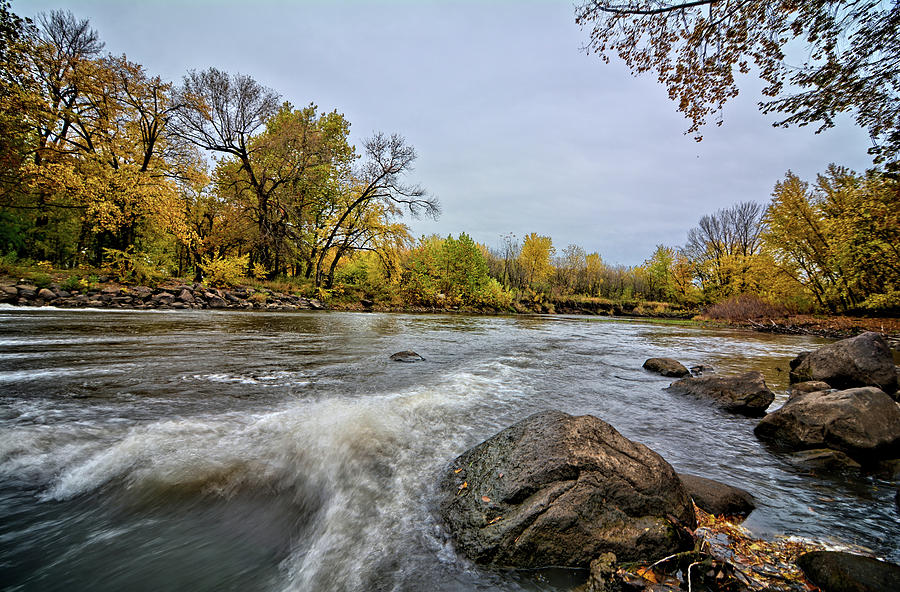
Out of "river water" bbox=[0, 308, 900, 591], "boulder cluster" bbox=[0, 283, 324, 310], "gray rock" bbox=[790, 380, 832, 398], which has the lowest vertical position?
"river water" bbox=[0, 308, 900, 591]

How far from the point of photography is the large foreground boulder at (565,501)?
1.91 metres

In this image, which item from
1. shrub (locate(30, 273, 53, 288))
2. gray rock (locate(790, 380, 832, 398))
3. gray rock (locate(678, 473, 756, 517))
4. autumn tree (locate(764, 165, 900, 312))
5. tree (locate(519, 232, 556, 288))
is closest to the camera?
gray rock (locate(678, 473, 756, 517))

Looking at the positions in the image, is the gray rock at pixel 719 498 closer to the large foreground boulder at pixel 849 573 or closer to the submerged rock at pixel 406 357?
the large foreground boulder at pixel 849 573

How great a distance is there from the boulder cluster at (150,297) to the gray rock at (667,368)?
61.8 ft

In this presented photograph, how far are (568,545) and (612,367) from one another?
22.4 feet

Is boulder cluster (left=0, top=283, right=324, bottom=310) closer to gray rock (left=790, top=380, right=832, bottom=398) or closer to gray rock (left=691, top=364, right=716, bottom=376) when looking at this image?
gray rock (left=691, top=364, right=716, bottom=376)

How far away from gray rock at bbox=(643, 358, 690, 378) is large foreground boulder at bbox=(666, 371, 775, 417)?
1525 mm

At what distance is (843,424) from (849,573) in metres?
2.76

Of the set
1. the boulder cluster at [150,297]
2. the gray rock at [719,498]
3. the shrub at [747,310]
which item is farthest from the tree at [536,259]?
the gray rock at [719,498]

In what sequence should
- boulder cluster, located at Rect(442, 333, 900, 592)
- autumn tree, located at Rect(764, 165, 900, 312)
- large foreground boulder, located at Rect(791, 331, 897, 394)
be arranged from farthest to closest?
autumn tree, located at Rect(764, 165, 900, 312)
large foreground boulder, located at Rect(791, 331, 897, 394)
boulder cluster, located at Rect(442, 333, 900, 592)

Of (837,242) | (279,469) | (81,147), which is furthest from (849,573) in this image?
(81,147)

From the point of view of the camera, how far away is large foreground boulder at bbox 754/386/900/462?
10.6ft

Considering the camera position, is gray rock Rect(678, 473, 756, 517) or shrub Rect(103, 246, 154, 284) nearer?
gray rock Rect(678, 473, 756, 517)

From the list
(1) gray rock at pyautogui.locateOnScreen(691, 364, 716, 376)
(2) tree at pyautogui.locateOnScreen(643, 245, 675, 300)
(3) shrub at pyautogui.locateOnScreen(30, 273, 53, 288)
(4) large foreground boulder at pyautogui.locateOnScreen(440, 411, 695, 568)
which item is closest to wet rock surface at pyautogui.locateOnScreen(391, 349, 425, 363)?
(4) large foreground boulder at pyautogui.locateOnScreen(440, 411, 695, 568)
